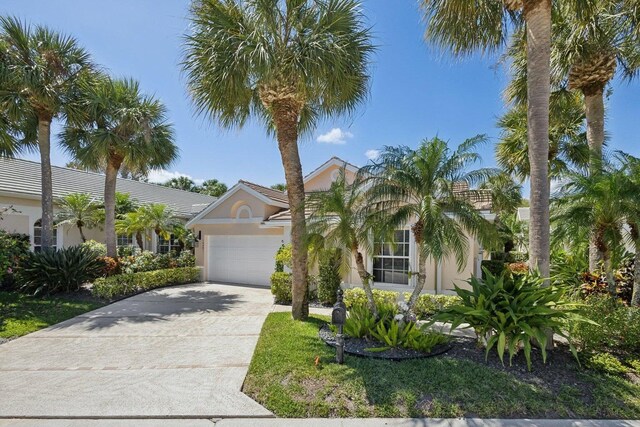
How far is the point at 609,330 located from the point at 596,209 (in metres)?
2.38

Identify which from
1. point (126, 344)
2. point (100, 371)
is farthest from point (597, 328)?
point (126, 344)

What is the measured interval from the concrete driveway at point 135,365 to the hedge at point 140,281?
5.45 ft

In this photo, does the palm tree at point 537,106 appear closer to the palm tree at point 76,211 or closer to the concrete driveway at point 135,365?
the concrete driveway at point 135,365

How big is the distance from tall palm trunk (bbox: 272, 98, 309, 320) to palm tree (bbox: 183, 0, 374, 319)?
0.09 feet

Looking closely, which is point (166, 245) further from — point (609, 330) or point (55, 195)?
point (609, 330)

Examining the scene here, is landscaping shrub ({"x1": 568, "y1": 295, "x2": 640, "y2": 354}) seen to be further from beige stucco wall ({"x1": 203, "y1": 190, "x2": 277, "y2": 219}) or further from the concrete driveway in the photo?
beige stucco wall ({"x1": 203, "y1": 190, "x2": 277, "y2": 219})

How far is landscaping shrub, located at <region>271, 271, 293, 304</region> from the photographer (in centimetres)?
1131

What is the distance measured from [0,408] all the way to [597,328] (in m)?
9.96

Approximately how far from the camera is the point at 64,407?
4.59 metres

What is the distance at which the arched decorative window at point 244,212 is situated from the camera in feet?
50.0

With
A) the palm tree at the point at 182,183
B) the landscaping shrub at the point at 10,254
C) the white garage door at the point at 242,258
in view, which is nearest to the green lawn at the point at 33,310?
the landscaping shrub at the point at 10,254

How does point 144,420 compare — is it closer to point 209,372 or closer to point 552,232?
point 209,372

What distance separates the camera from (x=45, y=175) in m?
12.5

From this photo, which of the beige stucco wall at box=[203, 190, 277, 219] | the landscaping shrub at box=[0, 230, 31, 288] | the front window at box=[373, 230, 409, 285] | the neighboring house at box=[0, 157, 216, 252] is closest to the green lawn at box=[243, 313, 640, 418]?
the front window at box=[373, 230, 409, 285]
